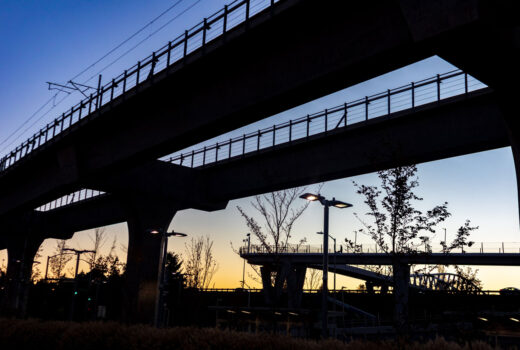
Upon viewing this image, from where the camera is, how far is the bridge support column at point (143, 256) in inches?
1345

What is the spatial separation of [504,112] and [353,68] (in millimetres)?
4497

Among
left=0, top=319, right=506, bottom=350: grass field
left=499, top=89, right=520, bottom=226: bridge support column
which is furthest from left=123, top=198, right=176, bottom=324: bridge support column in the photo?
left=499, top=89, right=520, bottom=226: bridge support column

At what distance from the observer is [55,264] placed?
285 feet

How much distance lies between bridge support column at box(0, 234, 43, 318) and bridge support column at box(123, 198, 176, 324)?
2760 cm

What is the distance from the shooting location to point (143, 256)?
115ft

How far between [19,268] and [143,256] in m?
39.5

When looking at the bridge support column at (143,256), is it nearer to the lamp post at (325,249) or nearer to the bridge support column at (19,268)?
the lamp post at (325,249)

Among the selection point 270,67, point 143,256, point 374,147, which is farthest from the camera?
point 143,256

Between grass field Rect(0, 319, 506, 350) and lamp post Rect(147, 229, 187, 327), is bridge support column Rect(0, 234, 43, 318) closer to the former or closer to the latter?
lamp post Rect(147, 229, 187, 327)

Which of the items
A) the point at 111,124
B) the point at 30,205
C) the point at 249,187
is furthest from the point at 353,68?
the point at 30,205

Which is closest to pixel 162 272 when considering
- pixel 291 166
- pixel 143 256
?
pixel 143 256

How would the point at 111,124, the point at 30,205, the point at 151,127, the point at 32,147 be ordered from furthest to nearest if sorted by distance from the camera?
the point at 30,205 < the point at 32,147 < the point at 111,124 < the point at 151,127

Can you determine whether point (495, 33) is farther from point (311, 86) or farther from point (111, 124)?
Answer: point (111, 124)

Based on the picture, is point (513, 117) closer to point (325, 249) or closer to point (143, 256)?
point (325, 249)
